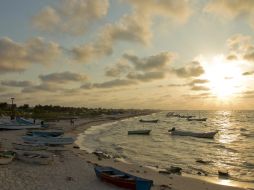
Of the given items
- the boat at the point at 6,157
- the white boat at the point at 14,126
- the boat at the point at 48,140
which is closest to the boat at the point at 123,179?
the boat at the point at 6,157

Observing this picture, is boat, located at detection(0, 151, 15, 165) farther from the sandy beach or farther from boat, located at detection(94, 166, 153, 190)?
boat, located at detection(94, 166, 153, 190)

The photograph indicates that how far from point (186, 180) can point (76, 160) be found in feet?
32.4

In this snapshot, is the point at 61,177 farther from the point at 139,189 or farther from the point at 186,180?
the point at 186,180

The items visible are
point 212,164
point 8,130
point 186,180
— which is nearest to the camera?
point 186,180

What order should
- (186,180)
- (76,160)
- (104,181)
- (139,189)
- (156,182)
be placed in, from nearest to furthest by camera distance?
(139,189) < (104,181) < (156,182) < (186,180) < (76,160)

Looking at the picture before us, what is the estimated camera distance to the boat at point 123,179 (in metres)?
17.0

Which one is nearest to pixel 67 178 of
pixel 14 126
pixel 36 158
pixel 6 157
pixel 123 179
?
pixel 123 179

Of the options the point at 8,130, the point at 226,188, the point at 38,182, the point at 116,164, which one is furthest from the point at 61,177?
the point at 8,130

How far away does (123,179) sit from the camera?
18219 mm

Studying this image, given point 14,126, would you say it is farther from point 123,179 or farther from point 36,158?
point 123,179

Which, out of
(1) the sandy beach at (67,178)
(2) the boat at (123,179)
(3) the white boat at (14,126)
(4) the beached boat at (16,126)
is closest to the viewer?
(2) the boat at (123,179)

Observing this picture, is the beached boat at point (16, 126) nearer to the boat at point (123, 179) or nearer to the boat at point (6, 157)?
the boat at point (6, 157)

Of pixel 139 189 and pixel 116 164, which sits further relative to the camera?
pixel 116 164

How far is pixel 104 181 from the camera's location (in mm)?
19844
